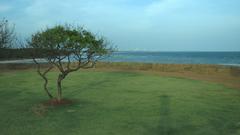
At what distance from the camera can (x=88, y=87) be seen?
13.6 m

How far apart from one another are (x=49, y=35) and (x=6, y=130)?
334 centimetres

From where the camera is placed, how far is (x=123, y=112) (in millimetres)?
8555

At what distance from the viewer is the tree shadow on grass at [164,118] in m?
6.72

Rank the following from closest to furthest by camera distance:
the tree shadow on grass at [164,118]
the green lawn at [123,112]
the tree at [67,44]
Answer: the tree shadow on grass at [164,118]
the green lawn at [123,112]
the tree at [67,44]

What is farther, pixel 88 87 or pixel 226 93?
pixel 88 87

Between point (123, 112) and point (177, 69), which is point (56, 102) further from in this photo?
point (177, 69)

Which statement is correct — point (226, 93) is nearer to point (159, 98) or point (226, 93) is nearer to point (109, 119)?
point (159, 98)

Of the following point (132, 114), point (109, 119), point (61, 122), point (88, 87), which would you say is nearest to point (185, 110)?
point (132, 114)

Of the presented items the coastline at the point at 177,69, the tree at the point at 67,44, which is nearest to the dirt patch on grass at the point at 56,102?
the tree at the point at 67,44

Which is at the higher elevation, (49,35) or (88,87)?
(49,35)

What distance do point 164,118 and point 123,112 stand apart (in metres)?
1.20

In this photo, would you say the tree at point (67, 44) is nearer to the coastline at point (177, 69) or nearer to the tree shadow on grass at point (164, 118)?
A: the tree shadow on grass at point (164, 118)

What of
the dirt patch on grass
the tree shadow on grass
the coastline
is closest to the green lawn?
the tree shadow on grass

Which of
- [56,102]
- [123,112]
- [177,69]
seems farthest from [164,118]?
[177,69]
